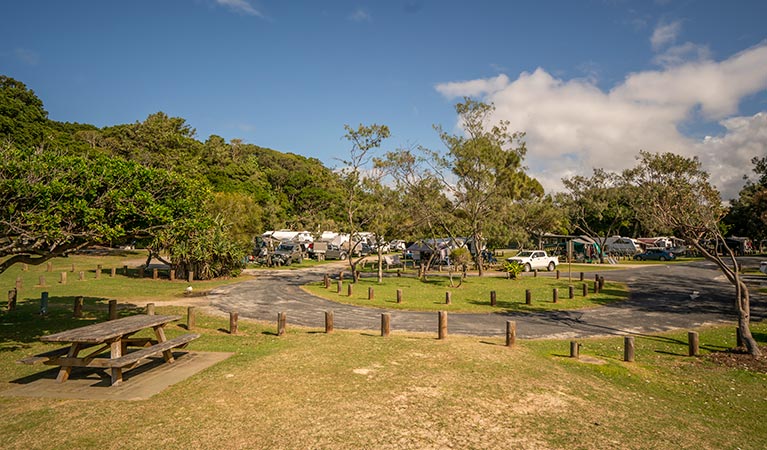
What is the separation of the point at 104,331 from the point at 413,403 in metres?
6.59

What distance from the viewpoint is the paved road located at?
49.1ft

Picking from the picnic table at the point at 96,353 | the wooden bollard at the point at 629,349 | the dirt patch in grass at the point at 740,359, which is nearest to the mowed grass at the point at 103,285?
the picnic table at the point at 96,353

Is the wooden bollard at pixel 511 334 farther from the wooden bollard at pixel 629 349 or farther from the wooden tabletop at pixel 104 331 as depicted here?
the wooden tabletop at pixel 104 331

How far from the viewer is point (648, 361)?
A: 37.0 feet

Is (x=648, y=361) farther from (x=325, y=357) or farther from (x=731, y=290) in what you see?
(x=731, y=290)

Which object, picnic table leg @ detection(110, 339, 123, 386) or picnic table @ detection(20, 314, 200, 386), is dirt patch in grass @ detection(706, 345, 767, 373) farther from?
picnic table leg @ detection(110, 339, 123, 386)

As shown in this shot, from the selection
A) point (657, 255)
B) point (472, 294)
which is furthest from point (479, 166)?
point (657, 255)

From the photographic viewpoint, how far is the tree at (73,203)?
375 inches

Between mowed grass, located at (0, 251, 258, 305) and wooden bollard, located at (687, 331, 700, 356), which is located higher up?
mowed grass, located at (0, 251, 258, 305)

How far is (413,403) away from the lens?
7402mm

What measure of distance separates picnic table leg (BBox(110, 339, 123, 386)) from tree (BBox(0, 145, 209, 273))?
10.1ft

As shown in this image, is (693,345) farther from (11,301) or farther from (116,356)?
(11,301)

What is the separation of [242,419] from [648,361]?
10461 mm

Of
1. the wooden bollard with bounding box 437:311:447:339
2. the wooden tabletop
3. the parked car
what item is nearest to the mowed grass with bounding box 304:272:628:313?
the wooden bollard with bounding box 437:311:447:339
